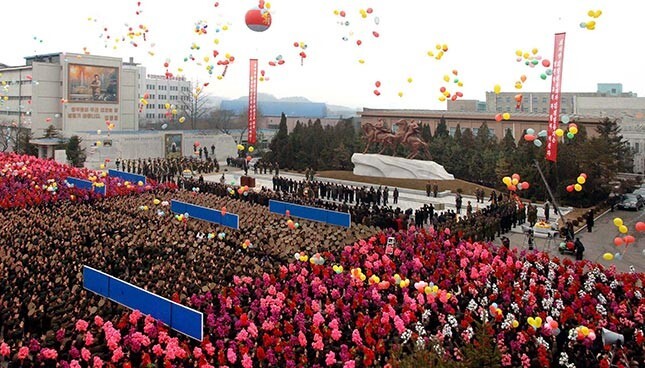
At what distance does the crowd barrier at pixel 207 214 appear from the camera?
13.3 metres

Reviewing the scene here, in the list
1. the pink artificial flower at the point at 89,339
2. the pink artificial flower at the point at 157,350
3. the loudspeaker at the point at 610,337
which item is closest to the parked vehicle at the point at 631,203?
the loudspeaker at the point at 610,337

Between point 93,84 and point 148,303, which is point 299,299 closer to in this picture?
point 148,303

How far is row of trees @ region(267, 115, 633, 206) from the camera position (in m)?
21.2

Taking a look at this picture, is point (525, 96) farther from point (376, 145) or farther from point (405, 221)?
point (405, 221)

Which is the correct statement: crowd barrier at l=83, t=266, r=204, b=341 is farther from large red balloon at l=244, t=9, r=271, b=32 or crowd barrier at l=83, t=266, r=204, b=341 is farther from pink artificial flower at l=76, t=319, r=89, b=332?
large red balloon at l=244, t=9, r=271, b=32

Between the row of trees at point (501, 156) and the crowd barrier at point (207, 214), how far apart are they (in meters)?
10.7

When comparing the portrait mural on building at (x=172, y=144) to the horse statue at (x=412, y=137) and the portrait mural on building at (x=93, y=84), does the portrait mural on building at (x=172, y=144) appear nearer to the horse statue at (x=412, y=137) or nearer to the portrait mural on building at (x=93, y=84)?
the portrait mural on building at (x=93, y=84)

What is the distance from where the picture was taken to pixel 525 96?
163 ft

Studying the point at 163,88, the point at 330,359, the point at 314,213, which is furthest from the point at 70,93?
the point at 330,359

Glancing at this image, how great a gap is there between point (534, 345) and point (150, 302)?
482cm

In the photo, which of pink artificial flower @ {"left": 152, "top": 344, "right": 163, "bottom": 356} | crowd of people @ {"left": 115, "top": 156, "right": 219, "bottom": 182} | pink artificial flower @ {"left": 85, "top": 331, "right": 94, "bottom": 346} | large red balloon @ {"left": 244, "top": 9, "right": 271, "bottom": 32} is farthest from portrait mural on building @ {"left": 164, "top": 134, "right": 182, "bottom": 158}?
pink artificial flower @ {"left": 152, "top": 344, "right": 163, "bottom": 356}

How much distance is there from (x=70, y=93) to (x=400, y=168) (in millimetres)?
20778

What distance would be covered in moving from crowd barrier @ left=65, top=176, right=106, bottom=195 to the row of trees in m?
14.0

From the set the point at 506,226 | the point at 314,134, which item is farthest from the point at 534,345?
the point at 314,134
